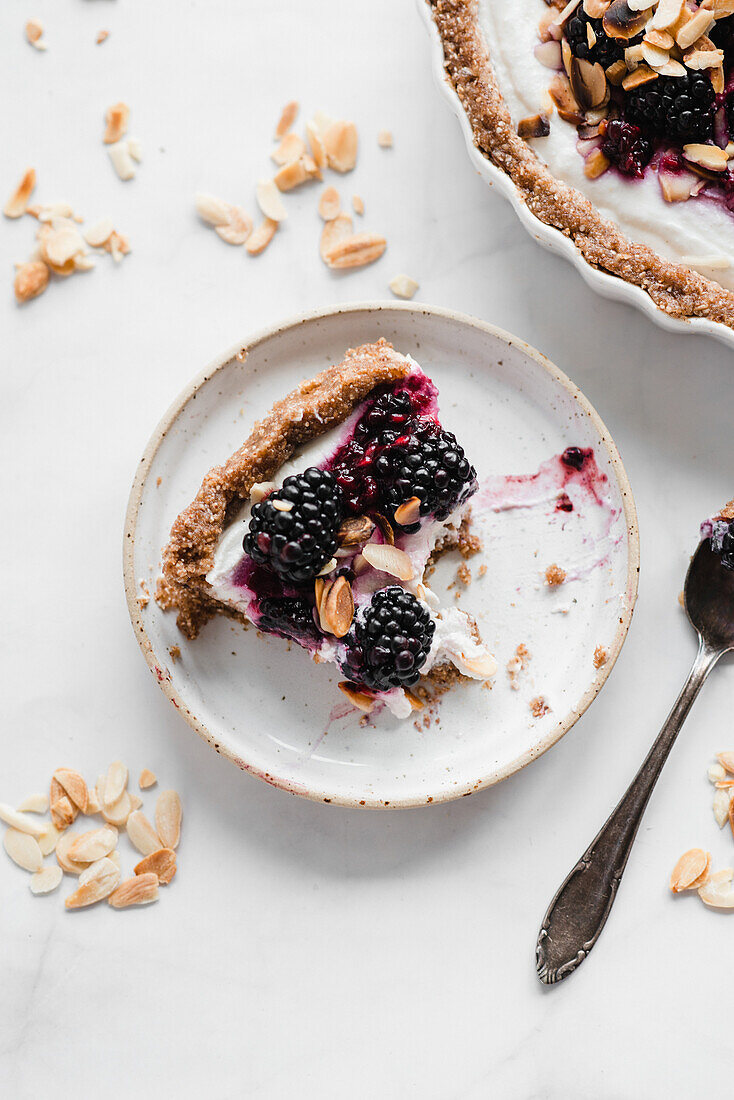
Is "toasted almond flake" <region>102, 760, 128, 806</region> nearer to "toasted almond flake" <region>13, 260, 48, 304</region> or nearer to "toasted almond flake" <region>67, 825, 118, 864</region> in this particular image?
"toasted almond flake" <region>67, 825, 118, 864</region>

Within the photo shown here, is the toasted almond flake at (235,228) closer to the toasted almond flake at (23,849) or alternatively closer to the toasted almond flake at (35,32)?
the toasted almond flake at (35,32)

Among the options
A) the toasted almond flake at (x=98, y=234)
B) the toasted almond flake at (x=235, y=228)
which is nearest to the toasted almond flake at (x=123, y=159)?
the toasted almond flake at (x=98, y=234)

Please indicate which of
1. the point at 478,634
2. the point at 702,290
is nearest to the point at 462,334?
the point at 702,290

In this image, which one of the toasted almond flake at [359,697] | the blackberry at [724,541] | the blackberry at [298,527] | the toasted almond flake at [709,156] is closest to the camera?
the blackberry at [298,527]

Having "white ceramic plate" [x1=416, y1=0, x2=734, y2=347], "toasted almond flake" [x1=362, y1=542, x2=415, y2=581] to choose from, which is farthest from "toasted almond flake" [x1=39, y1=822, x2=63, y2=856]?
"white ceramic plate" [x1=416, y1=0, x2=734, y2=347]

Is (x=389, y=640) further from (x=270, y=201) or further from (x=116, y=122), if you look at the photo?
(x=116, y=122)

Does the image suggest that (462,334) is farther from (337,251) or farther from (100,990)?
(100,990)
